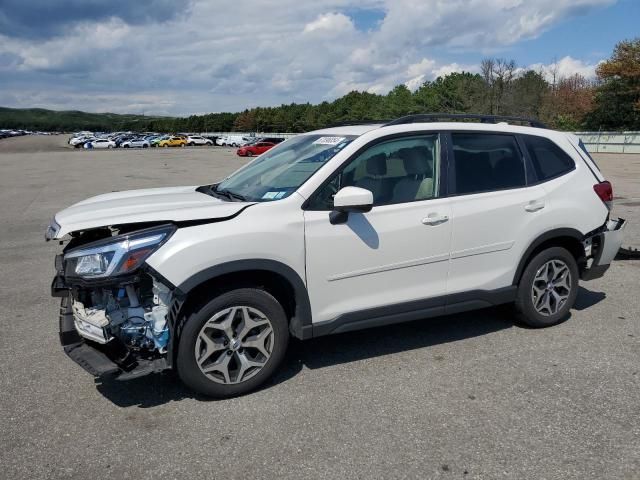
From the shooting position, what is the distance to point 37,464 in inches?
112

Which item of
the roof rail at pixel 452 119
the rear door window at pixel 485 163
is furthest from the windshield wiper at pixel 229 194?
the rear door window at pixel 485 163

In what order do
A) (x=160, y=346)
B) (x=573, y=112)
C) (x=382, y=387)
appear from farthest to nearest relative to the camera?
(x=573, y=112)
(x=382, y=387)
(x=160, y=346)

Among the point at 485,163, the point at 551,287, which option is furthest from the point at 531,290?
the point at 485,163

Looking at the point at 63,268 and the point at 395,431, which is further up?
the point at 63,268

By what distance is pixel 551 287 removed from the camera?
470 cm

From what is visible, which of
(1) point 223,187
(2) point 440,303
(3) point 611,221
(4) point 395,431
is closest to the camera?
(4) point 395,431

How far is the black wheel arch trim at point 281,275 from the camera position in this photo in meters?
3.26

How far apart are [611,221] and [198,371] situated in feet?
13.3

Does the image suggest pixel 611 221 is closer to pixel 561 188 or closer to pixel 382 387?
pixel 561 188

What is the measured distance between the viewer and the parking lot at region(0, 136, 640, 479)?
9.32 ft

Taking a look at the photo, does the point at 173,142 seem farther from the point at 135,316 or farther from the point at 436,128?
the point at 135,316

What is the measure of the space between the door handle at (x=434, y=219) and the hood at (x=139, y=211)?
1.32m

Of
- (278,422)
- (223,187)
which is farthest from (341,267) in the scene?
(223,187)

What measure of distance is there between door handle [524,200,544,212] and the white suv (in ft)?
0.09
